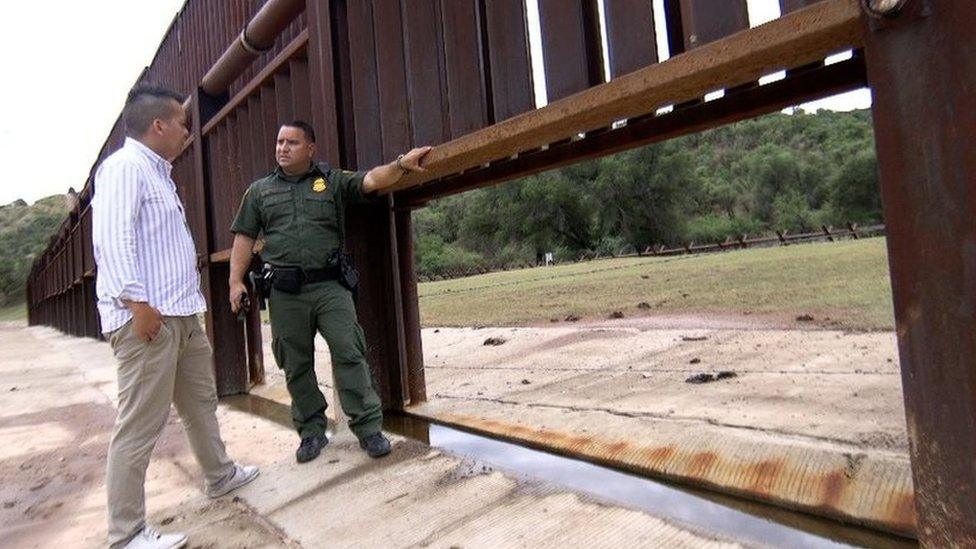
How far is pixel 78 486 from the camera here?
3.21 m

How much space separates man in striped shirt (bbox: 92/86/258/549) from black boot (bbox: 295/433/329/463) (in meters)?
0.60

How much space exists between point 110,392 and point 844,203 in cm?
4950

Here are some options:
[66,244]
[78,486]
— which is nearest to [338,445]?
[78,486]

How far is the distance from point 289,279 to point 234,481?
1.00 meters

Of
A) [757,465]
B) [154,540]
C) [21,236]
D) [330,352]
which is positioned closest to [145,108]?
[330,352]

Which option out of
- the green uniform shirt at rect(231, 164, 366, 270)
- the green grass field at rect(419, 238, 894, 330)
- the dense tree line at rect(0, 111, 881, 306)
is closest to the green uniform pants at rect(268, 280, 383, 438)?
the green uniform shirt at rect(231, 164, 366, 270)

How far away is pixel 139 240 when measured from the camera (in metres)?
2.46

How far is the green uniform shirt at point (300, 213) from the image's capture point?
3230 mm

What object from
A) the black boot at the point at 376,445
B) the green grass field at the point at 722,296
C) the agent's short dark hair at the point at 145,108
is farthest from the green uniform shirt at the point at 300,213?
the green grass field at the point at 722,296

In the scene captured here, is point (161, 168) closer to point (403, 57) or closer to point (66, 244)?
point (403, 57)

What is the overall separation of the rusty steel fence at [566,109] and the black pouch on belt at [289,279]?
736 millimetres

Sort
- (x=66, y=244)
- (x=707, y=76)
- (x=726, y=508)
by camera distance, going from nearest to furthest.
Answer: (x=707, y=76) < (x=726, y=508) < (x=66, y=244)

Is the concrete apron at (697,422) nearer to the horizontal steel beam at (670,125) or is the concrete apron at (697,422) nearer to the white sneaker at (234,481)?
the white sneaker at (234,481)

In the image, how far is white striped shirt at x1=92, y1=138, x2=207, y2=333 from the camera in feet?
7.57
